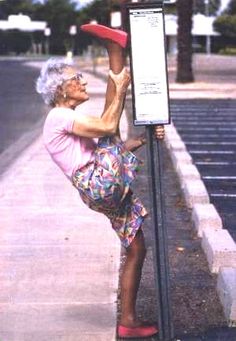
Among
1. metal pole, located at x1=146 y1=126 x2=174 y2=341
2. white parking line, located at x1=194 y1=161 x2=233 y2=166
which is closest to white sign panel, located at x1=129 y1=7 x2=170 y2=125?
metal pole, located at x1=146 y1=126 x2=174 y2=341

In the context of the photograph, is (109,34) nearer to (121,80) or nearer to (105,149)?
(121,80)

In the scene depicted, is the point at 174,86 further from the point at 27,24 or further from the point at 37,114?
the point at 27,24

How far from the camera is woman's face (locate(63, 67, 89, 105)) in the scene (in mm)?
4688

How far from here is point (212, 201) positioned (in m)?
8.88

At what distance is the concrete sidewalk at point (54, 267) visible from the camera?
511 centimetres

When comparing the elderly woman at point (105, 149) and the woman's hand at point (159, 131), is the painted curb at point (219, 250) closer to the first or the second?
the elderly woman at point (105, 149)

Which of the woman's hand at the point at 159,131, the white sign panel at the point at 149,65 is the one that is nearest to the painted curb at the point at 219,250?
the woman's hand at the point at 159,131

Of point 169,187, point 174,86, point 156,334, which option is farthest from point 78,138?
point 174,86

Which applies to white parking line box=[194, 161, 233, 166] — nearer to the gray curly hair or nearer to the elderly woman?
the elderly woman

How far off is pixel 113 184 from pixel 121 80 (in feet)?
1.98

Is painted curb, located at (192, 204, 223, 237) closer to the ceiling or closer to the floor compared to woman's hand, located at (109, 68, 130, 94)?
closer to the floor

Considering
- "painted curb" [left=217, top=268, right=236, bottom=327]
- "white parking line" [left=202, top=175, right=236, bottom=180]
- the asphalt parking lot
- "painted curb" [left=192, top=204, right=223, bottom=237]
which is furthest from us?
"white parking line" [left=202, top=175, right=236, bottom=180]

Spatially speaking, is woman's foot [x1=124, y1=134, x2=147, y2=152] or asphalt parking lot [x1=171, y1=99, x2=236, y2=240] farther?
asphalt parking lot [x1=171, y1=99, x2=236, y2=240]

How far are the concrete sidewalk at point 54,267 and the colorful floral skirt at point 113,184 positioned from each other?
750 millimetres
